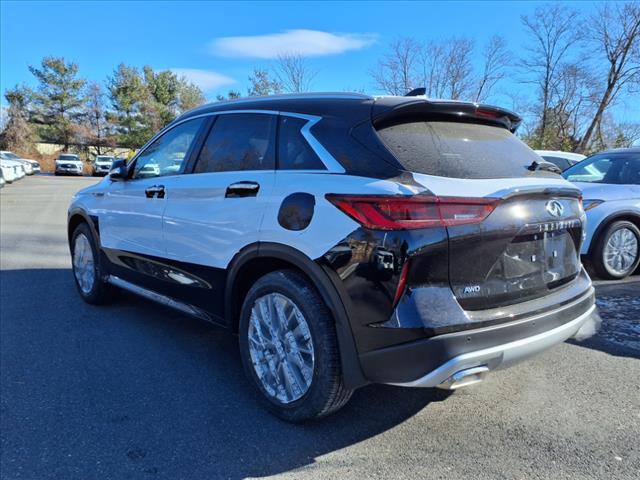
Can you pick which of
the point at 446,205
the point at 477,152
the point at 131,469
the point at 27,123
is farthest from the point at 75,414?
the point at 27,123

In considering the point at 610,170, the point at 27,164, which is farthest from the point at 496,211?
the point at 27,164

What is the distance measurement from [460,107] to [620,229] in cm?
408

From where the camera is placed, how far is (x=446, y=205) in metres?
2.35

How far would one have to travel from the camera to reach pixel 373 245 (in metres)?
2.34

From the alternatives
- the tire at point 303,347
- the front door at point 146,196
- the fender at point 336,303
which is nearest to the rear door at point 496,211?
the fender at point 336,303

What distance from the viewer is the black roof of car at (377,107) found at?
2.70 meters

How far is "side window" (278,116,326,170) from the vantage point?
2.81 m

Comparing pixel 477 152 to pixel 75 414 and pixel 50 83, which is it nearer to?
pixel 75 414

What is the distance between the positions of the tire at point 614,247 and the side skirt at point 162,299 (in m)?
4.66

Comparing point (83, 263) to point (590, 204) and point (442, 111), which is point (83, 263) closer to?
point (442, 111)

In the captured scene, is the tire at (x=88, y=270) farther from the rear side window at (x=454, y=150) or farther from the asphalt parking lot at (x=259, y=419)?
the rear side window at (x=454, y=150)

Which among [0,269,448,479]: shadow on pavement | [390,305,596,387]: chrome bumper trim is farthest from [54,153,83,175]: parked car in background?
[390,305,596,387]: chrome bumper trim

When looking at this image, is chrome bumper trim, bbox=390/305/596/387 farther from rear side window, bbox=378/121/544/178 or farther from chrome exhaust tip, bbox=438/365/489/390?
rear side window, bbox=378/121/544/178

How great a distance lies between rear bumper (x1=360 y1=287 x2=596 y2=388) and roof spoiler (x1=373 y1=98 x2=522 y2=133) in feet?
3.93
